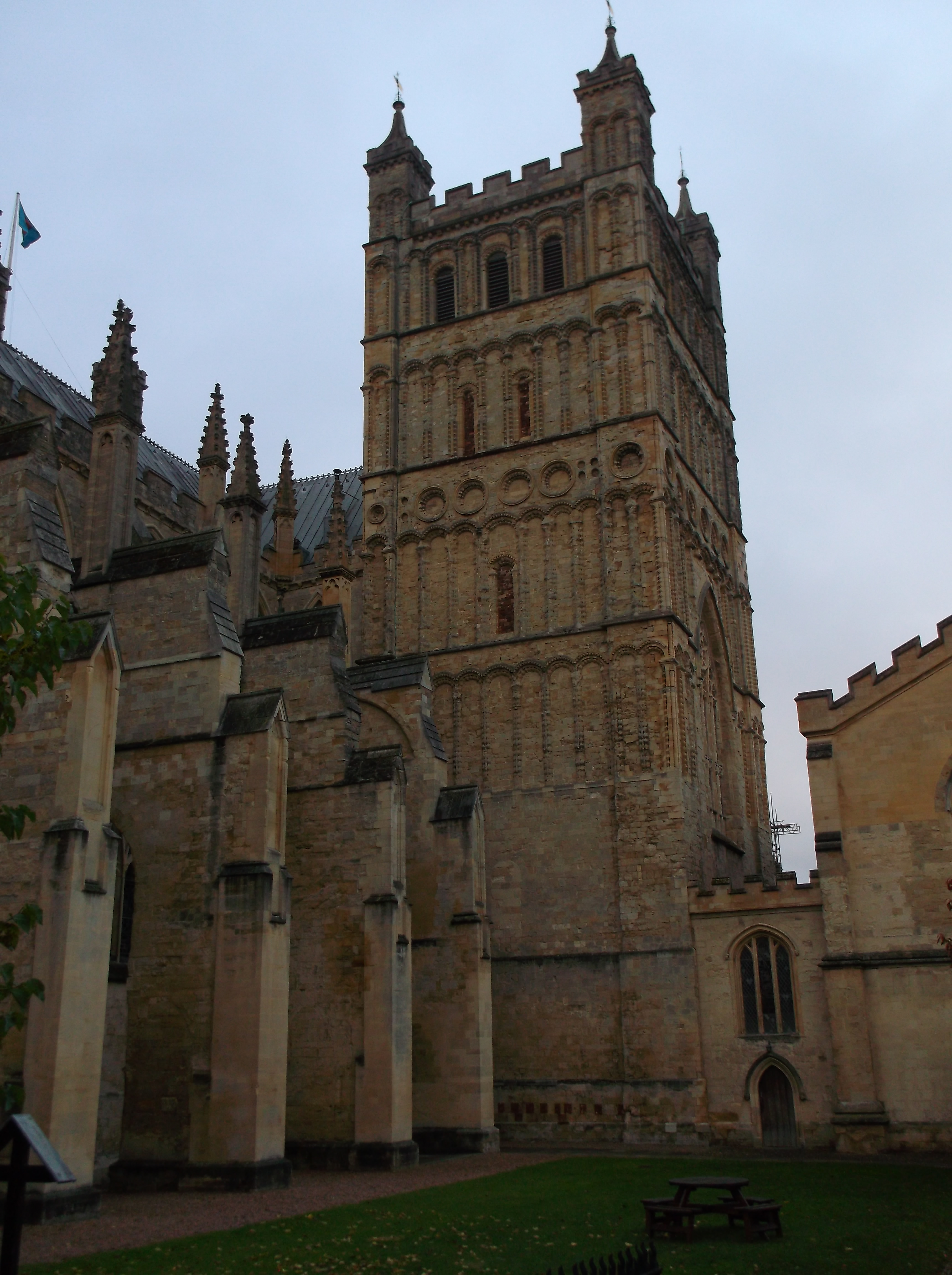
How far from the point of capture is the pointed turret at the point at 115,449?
2133 cm

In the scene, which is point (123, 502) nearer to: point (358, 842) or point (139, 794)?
point (139, 794)

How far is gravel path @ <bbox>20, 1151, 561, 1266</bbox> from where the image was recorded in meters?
12.1

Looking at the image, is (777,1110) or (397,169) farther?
(397,169)

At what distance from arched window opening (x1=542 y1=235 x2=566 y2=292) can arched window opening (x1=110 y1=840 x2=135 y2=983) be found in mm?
21513

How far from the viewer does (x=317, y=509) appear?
43594 millimetres

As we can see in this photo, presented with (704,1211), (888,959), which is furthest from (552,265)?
(704,1211)

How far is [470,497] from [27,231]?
13.0m

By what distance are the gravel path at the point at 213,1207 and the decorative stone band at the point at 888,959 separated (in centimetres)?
723

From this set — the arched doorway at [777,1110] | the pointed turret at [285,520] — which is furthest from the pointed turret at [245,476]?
the arched doorway at [777,1110]

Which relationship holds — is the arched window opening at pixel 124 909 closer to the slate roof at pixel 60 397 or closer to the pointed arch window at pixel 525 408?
the slate roof at pixel 60 397

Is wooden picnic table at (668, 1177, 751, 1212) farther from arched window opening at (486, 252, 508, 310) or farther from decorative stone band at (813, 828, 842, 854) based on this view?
arched window opening at (486, 252, 508, 310)

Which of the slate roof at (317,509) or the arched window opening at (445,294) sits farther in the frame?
the slate roof at (317,509)

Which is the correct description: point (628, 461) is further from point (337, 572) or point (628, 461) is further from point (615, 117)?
point (615, 117)

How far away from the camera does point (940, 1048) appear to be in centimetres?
2242
